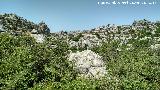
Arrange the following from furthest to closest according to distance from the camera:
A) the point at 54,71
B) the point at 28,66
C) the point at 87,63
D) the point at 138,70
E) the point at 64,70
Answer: the point at 87,63, the point at 138,70, the point at 64,70, the point at 54,71, the point at 28,66

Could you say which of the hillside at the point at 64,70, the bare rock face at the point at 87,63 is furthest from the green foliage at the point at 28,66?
the bare rock face at the point at 87,63

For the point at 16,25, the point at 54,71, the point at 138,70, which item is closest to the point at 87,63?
the point at 138,70

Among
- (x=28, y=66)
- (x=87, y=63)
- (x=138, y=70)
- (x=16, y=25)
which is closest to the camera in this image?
(x=28, y=66)

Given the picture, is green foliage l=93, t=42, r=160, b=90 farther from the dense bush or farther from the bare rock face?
the bare rock face

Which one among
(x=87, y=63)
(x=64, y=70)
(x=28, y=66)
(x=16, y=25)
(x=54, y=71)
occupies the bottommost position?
(x=87, y=63)

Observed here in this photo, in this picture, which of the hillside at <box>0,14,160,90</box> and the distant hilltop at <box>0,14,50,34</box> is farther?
the distant hilltop at <box>0,14,50,34</box>

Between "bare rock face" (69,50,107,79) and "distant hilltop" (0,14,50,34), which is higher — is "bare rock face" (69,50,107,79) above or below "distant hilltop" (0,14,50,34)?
below

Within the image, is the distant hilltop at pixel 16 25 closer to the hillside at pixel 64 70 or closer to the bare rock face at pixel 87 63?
the hillside at pixel 64 70

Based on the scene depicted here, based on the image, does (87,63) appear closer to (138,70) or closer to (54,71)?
(138,70)

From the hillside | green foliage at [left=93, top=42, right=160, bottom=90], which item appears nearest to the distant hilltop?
the hillside

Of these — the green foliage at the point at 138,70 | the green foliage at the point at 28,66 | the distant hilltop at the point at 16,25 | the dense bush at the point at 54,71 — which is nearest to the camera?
the dense bush at the point at 54,71

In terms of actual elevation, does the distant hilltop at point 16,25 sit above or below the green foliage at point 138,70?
above

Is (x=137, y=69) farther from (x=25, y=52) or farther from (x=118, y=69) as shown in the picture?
(x=25, y=52)

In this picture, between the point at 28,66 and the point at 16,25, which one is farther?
the point at 16,25
